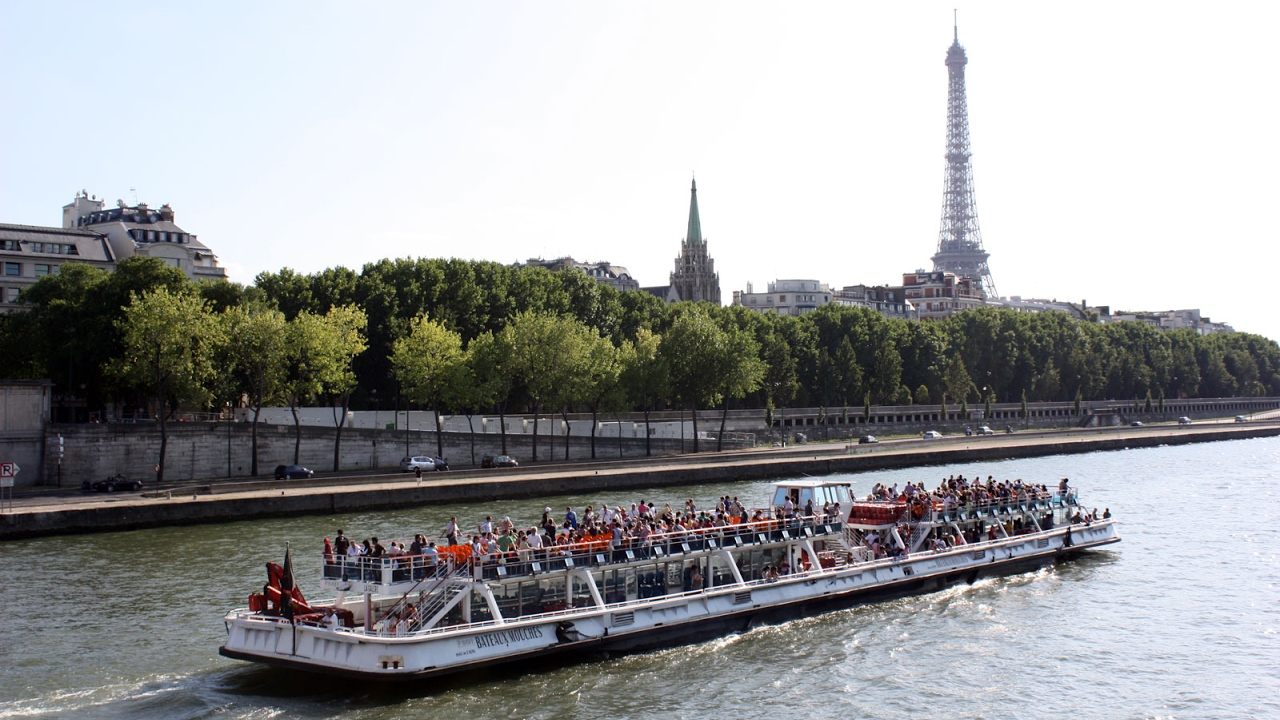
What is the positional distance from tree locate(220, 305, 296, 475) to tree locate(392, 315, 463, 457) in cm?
905

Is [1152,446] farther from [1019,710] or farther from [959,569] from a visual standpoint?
[1019,710]

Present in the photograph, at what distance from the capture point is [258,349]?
6431 centimetres

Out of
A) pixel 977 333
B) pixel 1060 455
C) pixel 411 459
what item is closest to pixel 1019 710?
pixel 411 459

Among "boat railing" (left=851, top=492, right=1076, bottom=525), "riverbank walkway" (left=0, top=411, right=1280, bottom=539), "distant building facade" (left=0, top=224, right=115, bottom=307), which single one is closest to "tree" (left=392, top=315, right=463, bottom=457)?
"riverbank walkway" (left=0, top=411, right=1280, bottom=539)

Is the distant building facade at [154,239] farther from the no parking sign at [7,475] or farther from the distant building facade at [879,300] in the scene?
the distant building facade at [879,300]

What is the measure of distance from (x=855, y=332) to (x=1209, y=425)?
4308 centimetres

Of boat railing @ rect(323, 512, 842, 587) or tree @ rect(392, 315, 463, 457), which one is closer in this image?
boat railing @ rect(323, 512, 842, 587)

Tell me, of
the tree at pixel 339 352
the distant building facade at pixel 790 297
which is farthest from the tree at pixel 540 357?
the distant building facade at pixel 790 297

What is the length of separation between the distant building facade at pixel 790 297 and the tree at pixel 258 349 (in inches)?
4665

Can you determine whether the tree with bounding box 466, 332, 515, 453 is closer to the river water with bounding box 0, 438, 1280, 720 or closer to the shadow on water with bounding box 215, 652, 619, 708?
the river water with bounding box 0, 438, 1280, 720

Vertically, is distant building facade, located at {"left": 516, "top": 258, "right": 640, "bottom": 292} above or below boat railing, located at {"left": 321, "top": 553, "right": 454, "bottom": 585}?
above

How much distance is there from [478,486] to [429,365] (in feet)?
55.6

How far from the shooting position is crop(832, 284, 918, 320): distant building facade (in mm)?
189000

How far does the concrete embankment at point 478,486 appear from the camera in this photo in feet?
154
